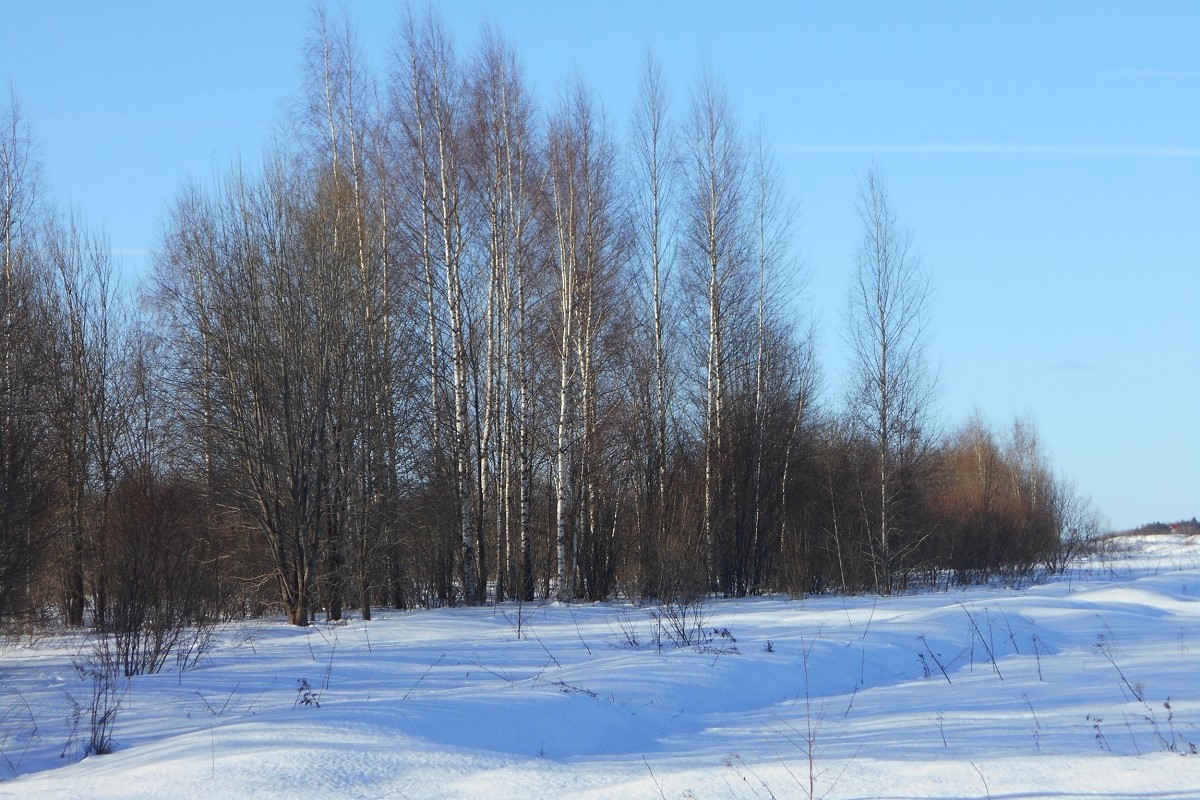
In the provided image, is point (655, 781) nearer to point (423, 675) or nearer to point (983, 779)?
point (983, 779)

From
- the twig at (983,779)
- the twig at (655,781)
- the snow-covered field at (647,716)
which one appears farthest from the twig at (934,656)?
the twig at (655,781)

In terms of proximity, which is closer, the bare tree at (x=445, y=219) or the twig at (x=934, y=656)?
the twig at (x=934, y=656)

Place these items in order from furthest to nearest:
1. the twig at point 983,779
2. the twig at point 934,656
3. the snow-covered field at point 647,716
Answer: the twig at point 934,656
the snow-covered field at point 647,716
the twig at point 983,779

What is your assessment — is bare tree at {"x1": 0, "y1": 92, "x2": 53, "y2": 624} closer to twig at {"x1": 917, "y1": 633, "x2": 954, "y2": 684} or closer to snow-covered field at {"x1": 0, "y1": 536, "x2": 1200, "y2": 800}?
snow-covered field at {"x1": 0, "y1": 536, "x2": 1200, "y2": 800}

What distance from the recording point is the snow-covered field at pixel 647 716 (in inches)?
189

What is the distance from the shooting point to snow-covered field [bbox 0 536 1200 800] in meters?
4.81

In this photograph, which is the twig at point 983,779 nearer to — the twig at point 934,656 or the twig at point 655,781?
the twig at point 655,781

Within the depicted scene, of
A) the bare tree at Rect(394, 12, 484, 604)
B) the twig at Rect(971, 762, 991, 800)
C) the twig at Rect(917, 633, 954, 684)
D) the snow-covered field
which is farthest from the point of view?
the bare tree at Rect(394, 12, 484, 604)

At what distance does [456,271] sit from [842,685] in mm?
11463

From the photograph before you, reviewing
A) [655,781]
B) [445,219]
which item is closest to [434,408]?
[445,219]

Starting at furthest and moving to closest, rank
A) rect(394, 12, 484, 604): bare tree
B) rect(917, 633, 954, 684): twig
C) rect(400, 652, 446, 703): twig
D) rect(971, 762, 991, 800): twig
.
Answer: rect(394, 12, 484, 604): bare tree, rect(917, 633, 954, 684): twig, rect(400, 652, 446, 703): twig, rect(971, 762, 991, 800): twig

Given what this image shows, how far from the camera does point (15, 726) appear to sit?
6887 millimetres

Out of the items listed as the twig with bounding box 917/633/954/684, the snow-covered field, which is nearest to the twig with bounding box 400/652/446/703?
the snow-covered field

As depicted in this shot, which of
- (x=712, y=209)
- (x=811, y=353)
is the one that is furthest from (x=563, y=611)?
(x=811, y=353)
